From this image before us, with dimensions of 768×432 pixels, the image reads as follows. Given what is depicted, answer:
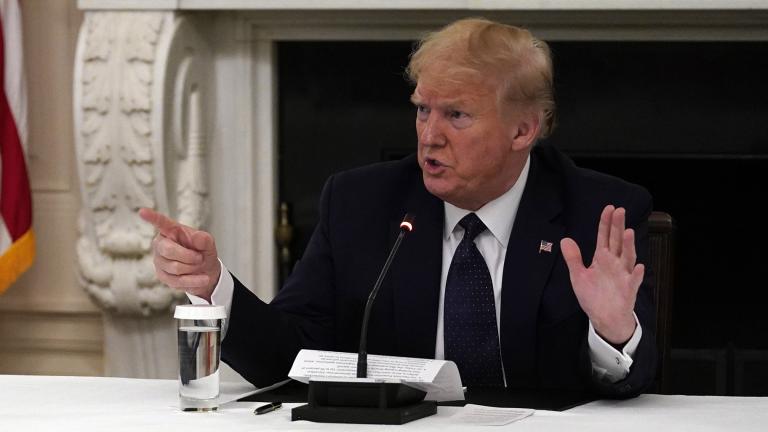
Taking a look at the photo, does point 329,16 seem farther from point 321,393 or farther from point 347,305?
point 321,393

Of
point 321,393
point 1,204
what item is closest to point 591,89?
point 1,204

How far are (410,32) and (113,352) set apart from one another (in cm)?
142

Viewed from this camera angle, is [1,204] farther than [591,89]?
No

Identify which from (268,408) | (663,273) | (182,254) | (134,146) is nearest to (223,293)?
(182,254)

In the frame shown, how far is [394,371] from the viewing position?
1875 mm

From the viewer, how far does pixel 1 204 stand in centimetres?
382

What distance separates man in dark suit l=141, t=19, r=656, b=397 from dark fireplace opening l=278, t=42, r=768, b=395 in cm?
170

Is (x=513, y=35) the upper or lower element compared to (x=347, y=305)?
upper

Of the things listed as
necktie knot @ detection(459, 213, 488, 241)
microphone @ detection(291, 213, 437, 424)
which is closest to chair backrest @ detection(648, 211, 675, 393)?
necktie knot @ detection(459, 213, 488, 241)

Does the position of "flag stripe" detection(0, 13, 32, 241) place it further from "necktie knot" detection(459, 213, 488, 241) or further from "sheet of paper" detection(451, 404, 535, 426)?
"sheet of paper" detection(451, 404, 535, 426)

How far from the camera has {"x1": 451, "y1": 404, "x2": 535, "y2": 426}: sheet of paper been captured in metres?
1.76

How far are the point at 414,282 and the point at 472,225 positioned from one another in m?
0.15

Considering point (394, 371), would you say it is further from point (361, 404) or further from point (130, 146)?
point (130, 146)

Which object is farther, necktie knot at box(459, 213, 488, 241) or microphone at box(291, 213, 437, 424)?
necktie knot at box(459, 213, 488, 241)
